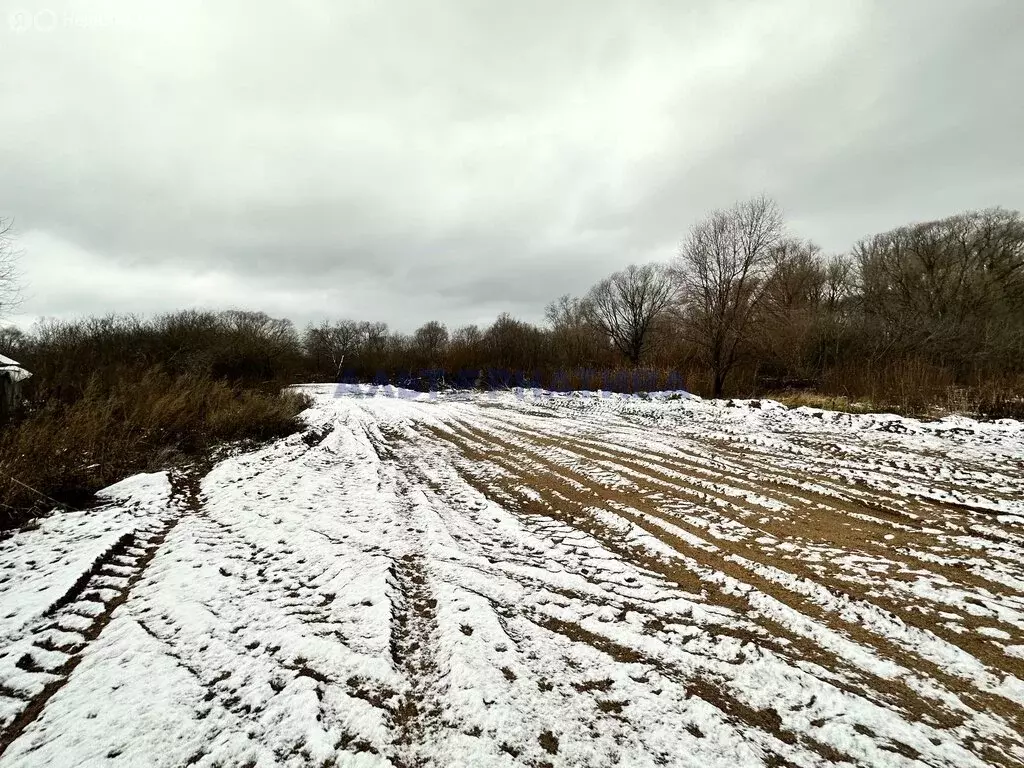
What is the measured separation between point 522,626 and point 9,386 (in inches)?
390

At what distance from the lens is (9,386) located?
23.0 ft

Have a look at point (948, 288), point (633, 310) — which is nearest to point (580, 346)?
point (633, 310)

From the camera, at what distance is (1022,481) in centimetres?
512

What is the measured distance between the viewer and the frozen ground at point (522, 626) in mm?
1692

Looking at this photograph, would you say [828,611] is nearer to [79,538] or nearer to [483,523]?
[483,523]

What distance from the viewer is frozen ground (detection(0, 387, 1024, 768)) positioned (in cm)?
169

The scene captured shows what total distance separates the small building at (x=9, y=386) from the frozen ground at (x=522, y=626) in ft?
13.9

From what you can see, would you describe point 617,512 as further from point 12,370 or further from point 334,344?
point 334,344

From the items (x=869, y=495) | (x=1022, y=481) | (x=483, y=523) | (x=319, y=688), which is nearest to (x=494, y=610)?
(x=319, y=688)

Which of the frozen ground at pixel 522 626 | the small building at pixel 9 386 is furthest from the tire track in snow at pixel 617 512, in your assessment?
the small building at pixel 9 386

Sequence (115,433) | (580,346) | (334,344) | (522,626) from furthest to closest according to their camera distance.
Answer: (334,344), (580,346), (115,433), (522,626)

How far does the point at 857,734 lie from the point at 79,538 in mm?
5550

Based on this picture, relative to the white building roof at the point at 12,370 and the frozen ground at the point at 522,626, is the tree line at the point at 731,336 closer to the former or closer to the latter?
the white building roof at the point at 12,370

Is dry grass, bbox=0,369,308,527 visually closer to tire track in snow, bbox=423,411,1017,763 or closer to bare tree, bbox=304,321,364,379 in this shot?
→ tire track in snow, bbox=423,411,1017,763
